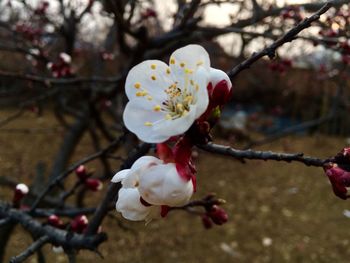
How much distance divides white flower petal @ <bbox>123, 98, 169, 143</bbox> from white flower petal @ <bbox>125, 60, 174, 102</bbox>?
3 cm

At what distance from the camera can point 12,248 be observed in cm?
490

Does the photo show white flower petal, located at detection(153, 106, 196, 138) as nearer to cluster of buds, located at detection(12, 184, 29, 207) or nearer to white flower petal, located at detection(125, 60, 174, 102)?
white flower petal, located at detection(125, 60, 174, 102)

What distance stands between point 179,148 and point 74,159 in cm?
850

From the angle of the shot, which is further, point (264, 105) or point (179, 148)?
point (264, 105)

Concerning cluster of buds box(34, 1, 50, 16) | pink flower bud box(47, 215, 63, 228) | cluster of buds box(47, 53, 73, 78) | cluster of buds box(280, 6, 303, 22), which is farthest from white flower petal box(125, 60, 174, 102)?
cluster of buds box(34, 1, 50, 16)

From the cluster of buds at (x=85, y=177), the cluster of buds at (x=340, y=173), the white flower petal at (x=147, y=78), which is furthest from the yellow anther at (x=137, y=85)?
the cluster of buds at (x=85, y=177)

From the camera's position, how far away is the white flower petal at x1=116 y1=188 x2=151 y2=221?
0.82 m

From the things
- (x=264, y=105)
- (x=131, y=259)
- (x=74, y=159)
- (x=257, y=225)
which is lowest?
(x=264, y=105)

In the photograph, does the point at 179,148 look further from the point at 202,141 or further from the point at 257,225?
the point at 257,225

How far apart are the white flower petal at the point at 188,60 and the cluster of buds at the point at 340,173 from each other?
27 cm

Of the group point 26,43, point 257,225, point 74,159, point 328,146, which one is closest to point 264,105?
point 328,146

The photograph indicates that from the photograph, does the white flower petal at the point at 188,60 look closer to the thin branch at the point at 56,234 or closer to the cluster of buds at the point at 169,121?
the cluster of buds at the point at 169,121

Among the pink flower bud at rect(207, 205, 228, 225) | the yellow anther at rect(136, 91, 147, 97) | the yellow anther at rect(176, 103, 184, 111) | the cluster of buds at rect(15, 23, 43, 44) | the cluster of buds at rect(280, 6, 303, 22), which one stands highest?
the yellow anther at rect(176, 103, 184, 111)

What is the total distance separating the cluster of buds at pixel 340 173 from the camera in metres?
0.78
